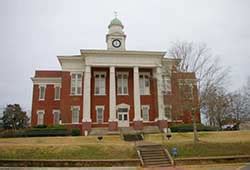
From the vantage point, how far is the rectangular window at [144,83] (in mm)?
39609

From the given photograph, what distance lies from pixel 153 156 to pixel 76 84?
20881 millimetres

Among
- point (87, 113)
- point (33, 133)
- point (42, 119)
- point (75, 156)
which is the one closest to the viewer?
point (75, 156)

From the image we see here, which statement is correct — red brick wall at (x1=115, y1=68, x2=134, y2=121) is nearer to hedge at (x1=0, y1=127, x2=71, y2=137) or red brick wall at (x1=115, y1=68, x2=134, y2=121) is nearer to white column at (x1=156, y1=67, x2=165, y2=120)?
white column at (x1=156, y1=67, x2=165, y2=120)

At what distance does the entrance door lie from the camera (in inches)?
1475

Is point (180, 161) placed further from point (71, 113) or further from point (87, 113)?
point (71, 113)

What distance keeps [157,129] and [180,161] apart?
17186 mm

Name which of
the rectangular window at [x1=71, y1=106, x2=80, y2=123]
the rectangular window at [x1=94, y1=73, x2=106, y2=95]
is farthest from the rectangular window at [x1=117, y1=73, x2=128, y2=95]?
the rectangular window at [x1=71, y1=106, x2=80, y2=123]

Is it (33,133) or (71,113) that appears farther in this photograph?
(71,113)

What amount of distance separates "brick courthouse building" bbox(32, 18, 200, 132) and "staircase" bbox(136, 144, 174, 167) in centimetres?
1283

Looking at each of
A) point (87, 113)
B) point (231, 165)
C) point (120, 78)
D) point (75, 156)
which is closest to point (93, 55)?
point (120, 78)

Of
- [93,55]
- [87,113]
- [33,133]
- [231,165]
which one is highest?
[93,55]

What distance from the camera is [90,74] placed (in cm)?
3694

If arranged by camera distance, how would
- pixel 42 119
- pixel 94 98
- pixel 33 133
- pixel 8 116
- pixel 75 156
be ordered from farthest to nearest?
pixel 8 116
pixel 42 119
pixel 94 98
pixel 33 133
pixel 75 156

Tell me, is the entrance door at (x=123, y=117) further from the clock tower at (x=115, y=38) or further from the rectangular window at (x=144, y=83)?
the clock tower at (x=115, y=38)
